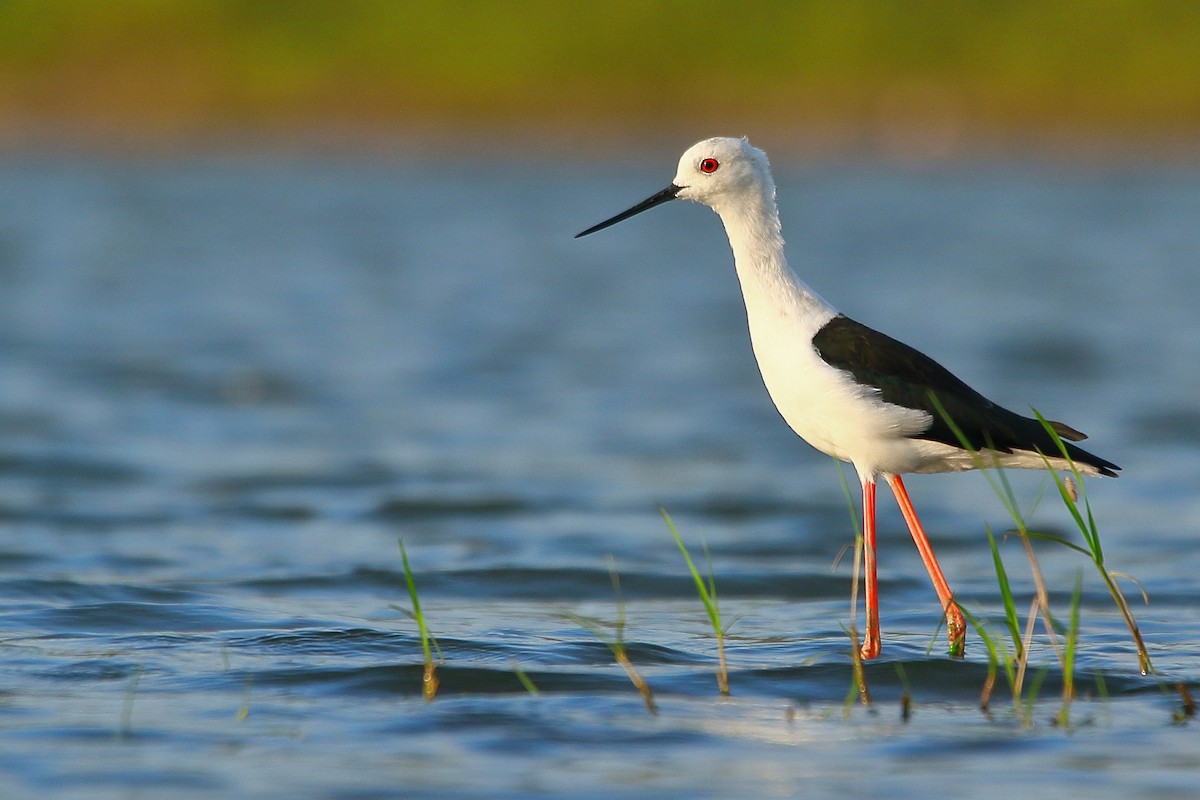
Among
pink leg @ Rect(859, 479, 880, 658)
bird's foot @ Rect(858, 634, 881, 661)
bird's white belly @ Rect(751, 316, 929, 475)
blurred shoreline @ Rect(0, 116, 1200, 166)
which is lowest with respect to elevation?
bird's foot @ Rect(858, 634, 881, 661)

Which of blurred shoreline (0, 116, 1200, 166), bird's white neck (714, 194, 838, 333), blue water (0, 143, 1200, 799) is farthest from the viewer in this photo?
blurred shoreline (0, 116, 1200, 166)

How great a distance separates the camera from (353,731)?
5.14m

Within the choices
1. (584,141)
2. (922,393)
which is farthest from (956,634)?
(584,141)

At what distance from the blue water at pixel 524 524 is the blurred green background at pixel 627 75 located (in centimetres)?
1561

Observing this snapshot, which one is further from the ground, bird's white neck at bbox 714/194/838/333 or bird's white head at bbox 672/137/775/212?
bird's white head at bbox 672/137/775/212

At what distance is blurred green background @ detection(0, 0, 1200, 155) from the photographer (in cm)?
4012

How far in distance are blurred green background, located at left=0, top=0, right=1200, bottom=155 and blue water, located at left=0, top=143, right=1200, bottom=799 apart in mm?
15612

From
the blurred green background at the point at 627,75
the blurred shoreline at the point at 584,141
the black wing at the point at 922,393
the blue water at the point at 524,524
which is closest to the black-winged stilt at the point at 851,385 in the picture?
the black wing at the point at 922,393

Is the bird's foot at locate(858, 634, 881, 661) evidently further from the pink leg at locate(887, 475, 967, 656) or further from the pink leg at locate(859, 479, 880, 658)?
the pink leg at locate(887, 475, 967, 656)

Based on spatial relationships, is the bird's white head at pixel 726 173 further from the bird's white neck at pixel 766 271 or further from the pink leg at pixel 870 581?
the pink leg at pixel 870 581

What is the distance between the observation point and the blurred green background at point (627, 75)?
40.1 metres

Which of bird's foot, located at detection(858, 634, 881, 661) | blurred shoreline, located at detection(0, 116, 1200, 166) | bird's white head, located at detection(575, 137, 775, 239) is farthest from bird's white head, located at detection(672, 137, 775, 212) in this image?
blurred shoreline, located at detection(0, 116, 1200, 166)

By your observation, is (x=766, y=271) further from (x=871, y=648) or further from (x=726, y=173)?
(x=871, y=648)

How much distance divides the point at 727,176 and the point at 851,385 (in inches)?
36.0
